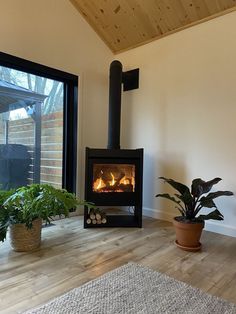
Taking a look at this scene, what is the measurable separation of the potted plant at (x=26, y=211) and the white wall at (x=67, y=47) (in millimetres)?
1203

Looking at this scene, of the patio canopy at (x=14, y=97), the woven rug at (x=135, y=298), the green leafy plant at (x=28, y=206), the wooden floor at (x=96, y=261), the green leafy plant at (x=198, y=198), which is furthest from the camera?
the patio canopy at (x=14, y=97)

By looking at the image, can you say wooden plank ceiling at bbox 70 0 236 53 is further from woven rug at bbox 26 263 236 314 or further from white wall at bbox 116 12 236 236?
woven rug at bbox 26 263 236 314

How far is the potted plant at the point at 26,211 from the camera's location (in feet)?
6.79

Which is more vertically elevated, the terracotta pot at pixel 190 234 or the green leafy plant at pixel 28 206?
the green leafy plant at pixel 28 206

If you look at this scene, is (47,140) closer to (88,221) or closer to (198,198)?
(88,221)

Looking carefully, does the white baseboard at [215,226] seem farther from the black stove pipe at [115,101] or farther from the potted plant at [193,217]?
the black stove pipe at [115,101]

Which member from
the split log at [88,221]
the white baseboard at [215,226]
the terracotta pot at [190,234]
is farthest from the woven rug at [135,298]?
the white baseboard at [215,226]

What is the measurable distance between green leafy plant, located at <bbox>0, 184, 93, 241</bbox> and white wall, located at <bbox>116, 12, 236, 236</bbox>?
5.11ft

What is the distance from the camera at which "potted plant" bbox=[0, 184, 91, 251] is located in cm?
207

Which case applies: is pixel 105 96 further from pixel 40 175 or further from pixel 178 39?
pixel 40 175

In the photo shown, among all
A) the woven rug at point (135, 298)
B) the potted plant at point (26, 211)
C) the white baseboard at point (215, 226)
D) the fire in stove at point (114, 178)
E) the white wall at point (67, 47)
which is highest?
the white wall at point (67, 47)

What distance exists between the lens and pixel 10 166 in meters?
2.81

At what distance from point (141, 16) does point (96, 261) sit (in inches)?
112

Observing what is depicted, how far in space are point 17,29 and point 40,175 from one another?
165 cm
